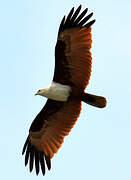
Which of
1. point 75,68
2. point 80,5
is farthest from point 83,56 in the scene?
point 80,5

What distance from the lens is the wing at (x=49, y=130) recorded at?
1455cm

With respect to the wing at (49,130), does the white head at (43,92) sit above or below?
above

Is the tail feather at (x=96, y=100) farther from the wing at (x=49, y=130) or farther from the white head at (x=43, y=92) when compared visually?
the white head at (x=43, y=92)

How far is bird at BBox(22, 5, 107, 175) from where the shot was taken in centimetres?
1365

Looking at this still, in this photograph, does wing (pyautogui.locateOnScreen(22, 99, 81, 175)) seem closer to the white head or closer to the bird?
the bird

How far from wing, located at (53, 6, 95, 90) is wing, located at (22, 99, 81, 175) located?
957mm

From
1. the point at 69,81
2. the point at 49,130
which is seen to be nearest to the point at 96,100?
the point at 69,81

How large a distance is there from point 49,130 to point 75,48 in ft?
9.41

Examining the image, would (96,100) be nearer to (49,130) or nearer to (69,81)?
(69,81)

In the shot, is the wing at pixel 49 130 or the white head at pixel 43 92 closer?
the white head at pixel 43 92

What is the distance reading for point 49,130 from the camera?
15.2 meters

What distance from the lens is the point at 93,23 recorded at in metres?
13.7

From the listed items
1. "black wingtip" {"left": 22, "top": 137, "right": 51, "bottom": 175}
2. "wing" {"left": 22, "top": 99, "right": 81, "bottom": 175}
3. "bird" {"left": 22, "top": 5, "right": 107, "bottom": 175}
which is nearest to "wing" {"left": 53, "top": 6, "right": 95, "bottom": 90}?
"bird" {"left": 22, "top": 5, "right": 107, "bottom": 175}

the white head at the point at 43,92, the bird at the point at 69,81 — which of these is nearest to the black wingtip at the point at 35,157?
the bird at the point at 69,81
